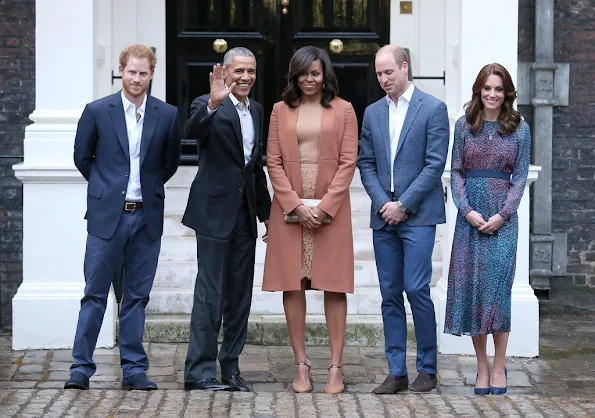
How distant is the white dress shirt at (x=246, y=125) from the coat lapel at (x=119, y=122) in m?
0.57

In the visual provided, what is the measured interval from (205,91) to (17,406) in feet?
13.2

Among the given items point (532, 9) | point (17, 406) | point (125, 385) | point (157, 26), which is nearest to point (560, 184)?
point (532, 9)

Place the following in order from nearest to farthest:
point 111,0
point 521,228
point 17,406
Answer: point 17,406 < point 521,228 < point 111,0

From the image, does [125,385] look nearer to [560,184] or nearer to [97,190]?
[97,190]

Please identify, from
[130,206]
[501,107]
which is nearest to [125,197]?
[130,206]

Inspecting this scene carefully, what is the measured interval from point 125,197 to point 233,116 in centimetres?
70

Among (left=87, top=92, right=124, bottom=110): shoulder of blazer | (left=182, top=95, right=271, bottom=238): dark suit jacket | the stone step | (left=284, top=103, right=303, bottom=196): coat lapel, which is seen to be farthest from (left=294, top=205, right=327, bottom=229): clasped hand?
the stone step

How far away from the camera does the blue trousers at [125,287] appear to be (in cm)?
679

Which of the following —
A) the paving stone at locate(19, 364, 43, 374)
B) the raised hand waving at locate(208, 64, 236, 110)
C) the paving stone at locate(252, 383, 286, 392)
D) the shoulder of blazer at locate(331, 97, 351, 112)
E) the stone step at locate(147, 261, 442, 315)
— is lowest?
the paving stone at locate(252, 383, 286, 392)

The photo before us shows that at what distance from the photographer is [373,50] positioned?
32.0ft

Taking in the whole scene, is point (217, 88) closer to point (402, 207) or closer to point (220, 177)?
point (220, 177)

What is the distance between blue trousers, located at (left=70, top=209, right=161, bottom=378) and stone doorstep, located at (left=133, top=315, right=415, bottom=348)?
3.54 ft

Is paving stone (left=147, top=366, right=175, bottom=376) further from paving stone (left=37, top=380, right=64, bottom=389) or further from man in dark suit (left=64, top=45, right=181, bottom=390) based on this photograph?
paving stone (left=37, top=380, right=64, bottom=389)

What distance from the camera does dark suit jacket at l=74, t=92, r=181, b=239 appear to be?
22.1 feet
